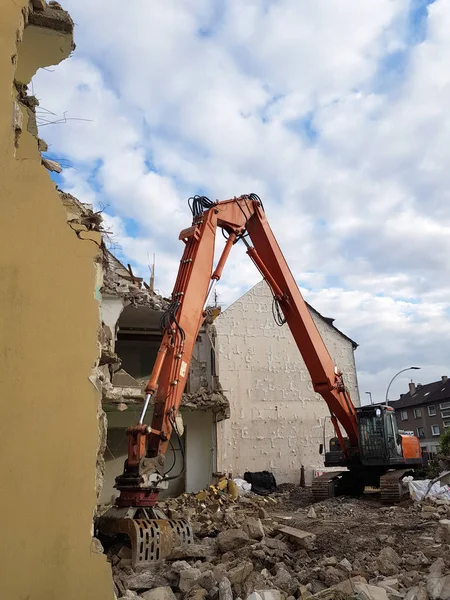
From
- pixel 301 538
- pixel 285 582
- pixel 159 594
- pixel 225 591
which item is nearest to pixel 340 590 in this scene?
pixel 285 582

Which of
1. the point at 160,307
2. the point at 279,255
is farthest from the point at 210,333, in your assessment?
the point at 279,255

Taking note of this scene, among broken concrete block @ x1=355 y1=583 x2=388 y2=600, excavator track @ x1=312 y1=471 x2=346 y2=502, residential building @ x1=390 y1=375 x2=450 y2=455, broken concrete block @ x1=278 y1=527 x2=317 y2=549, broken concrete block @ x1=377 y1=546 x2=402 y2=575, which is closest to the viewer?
broken concrete block @ x1=355 y1=583 x2=388 y2=600

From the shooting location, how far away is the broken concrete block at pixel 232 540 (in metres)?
6.35

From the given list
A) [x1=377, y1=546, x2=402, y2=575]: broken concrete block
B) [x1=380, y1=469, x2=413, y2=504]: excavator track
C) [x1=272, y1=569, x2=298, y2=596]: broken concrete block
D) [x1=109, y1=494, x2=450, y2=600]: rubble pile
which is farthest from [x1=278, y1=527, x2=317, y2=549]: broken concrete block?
[x1=380, y1=469, x2=413, y2=504]: excavator track

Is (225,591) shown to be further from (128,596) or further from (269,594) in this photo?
(128,596)

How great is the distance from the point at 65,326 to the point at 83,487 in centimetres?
89

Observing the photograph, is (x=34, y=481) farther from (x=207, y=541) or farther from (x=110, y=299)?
(x=110, y=299)

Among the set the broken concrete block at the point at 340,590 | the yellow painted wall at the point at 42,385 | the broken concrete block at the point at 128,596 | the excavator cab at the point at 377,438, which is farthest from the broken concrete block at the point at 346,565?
the excavator cab at the point at 377,438

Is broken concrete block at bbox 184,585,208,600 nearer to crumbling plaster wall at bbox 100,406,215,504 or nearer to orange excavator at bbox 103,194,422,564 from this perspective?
orange excavator at bbox 103,194,422,564

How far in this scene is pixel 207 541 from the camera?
274 inches

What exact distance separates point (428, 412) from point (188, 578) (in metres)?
43.8

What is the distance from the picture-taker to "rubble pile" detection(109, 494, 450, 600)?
4531mm

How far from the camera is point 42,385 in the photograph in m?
2.63

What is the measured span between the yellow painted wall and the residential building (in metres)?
42.7
